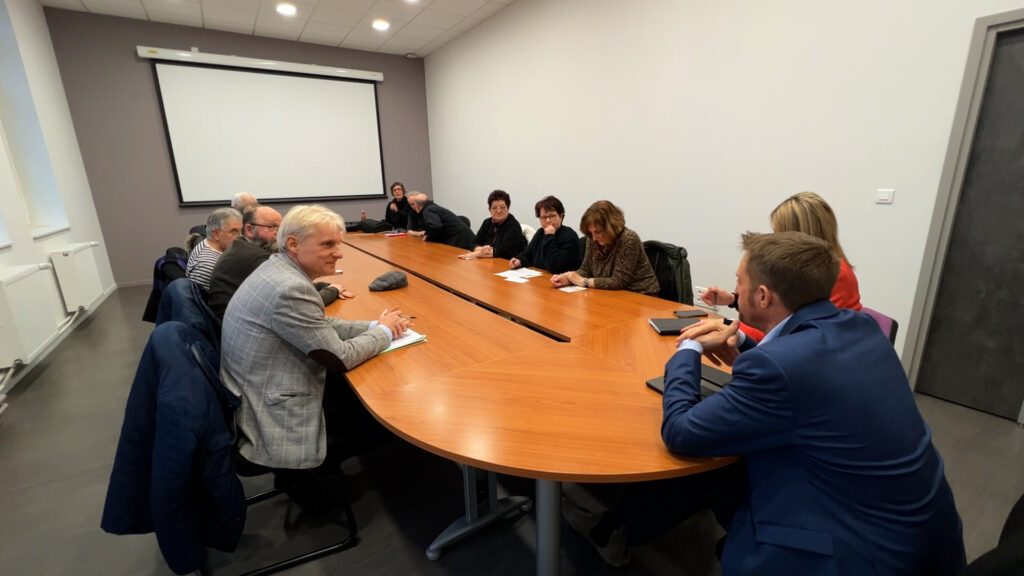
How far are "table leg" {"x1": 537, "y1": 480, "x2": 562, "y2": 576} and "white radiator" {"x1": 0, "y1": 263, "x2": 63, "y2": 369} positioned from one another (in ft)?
11.7

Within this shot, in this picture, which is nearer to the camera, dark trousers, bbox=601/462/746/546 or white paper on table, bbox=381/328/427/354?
dark trousers, bbox=601/462/746/546

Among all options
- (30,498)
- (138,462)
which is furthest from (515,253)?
(30,498)

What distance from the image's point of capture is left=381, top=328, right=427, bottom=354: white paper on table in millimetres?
1664

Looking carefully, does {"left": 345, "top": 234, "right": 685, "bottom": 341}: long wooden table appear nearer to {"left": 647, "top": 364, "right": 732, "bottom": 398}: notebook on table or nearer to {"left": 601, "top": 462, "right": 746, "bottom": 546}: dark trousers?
{"left": 647, "top": 364, "right": 732, "bottom": 398}: notebook on table

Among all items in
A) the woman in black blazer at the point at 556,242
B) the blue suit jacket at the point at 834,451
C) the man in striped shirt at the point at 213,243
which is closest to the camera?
the blue suit jacket at the point at 834,451

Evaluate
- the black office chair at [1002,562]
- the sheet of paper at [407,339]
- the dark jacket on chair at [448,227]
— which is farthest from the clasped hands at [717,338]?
the dark jacket on chair at [448,227]

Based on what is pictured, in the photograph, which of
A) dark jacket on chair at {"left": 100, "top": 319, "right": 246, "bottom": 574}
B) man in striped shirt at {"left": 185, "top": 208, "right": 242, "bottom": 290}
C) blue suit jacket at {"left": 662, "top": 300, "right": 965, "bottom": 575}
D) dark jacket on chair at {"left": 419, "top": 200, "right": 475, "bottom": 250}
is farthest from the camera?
dark jacket on chair at {"left": 419, "top": 200, "right": 475, "bottom": 250}

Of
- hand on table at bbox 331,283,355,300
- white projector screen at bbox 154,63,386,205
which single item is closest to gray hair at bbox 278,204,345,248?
hand on table at bbox 331,283,355,300

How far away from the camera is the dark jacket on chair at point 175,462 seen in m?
1.15

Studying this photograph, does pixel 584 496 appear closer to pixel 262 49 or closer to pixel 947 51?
pixel 947 51

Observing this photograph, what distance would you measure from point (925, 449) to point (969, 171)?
2.32 metres

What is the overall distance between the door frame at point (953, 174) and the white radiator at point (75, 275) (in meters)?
6.44

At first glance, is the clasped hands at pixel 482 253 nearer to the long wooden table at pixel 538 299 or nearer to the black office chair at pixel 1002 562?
the long wooden table at pixel 538 299

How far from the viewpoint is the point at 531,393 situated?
1278mm
